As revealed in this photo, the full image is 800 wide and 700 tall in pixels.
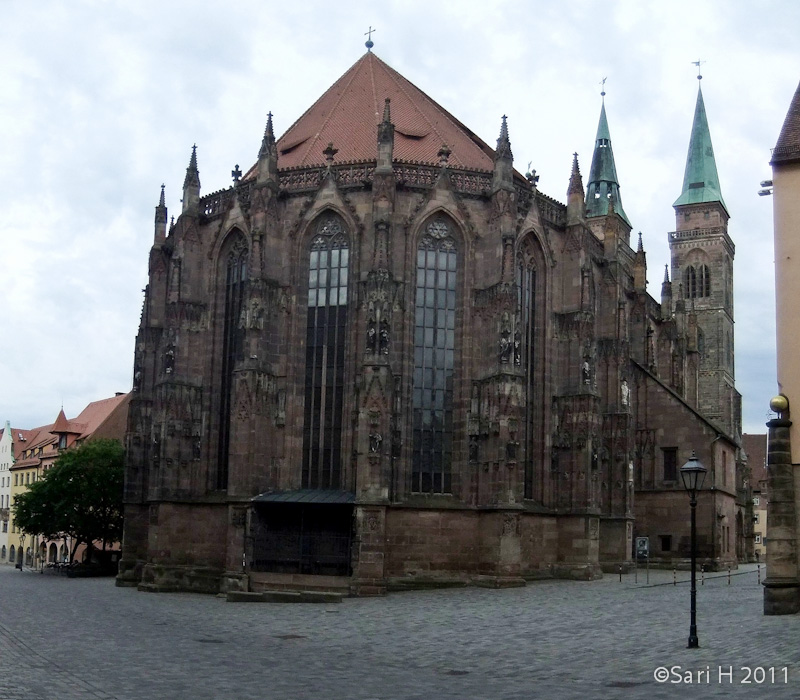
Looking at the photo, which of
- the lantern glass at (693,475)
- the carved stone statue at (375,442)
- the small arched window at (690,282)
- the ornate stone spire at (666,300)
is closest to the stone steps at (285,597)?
the carved stone statue at (375,442)

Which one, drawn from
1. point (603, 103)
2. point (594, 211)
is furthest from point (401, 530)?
point (603, 103)

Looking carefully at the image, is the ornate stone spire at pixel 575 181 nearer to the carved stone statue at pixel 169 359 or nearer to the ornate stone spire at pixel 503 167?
the ornate stone spire at pixel 503 167

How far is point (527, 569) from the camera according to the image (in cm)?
3803

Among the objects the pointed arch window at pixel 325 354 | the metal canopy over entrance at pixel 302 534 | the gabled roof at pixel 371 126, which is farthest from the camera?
the gabled roof at pixel 371 126

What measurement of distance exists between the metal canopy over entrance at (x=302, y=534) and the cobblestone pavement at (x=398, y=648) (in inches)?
135

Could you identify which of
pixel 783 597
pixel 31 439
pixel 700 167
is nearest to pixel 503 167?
pixel 783 597

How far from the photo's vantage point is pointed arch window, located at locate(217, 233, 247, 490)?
38594mm

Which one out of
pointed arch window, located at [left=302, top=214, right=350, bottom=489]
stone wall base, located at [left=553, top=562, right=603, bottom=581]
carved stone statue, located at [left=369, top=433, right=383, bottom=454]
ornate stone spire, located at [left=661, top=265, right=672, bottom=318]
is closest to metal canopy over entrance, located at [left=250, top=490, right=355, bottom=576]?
pointed arch window, located at [left=302, top=214, right=350, bottom=489]

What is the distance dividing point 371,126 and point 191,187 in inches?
299

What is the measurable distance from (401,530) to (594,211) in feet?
181

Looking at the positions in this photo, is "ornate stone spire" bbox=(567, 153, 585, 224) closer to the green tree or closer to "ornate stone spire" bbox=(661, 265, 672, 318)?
"ornate stone spire" bbox=(661, 265, 672, 318)

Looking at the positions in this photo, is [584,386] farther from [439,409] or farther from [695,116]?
[695,116]

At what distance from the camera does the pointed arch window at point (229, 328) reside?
3859cm

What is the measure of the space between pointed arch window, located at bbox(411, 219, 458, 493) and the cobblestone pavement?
6249mm
